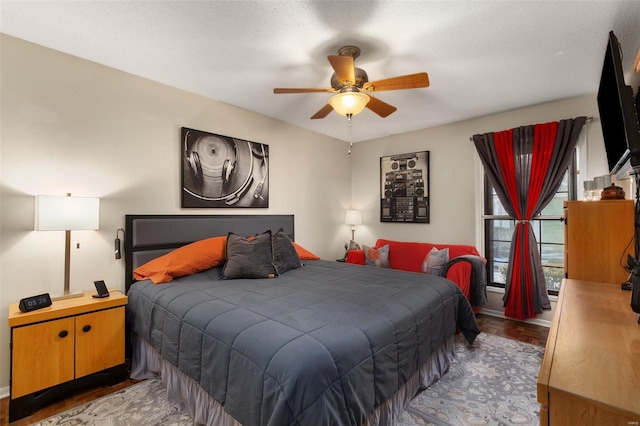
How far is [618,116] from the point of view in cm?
164

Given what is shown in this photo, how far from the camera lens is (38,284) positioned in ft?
7.36

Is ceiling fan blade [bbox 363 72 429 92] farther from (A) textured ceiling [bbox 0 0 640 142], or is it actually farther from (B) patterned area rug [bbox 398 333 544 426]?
(B) patterned area rug [bbox 398 333 544 426]

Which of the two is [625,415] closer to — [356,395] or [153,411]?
[356,395]

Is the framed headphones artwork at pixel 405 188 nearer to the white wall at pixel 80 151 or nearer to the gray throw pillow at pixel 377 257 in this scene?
the gray throw pillow at pixel 377 257

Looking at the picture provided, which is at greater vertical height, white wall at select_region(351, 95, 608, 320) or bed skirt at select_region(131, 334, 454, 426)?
white wall at select_region(351, 95, 608, 320)

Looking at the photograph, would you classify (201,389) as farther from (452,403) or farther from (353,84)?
(353,84)

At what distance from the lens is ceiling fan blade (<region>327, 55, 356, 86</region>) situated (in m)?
1.95

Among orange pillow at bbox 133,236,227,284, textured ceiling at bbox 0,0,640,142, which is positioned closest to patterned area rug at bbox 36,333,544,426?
orange pillow at bbox 133,236,227,284

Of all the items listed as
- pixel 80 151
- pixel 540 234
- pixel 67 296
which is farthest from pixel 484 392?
pixel 80 151

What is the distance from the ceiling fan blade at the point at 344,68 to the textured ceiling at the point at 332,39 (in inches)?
10.2

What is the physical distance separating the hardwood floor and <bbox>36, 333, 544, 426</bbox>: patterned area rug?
90 mm

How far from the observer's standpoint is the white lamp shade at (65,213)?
204 centimetres

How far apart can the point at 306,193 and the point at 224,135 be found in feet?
4.87

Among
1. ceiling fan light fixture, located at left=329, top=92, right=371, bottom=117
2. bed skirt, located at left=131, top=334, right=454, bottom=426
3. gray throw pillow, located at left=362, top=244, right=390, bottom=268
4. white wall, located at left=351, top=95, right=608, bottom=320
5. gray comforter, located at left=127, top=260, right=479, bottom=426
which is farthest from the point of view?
gray throw pillow, located at left=362, top=244, right=390, bottom=268
